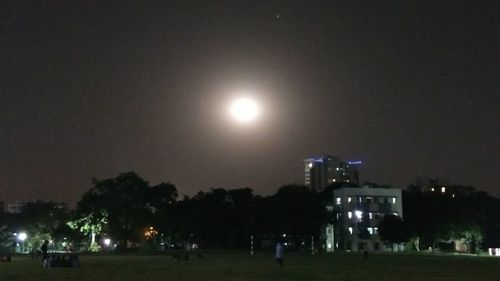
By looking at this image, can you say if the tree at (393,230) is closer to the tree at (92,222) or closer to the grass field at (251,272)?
the tree at (92,222)

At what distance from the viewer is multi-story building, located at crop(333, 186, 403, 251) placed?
5108 inches

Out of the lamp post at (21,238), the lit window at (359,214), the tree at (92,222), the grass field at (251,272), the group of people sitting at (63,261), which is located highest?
the lit window at (359,214)

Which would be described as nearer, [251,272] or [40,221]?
[251,272]

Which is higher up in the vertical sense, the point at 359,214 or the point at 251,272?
the point at 359,214

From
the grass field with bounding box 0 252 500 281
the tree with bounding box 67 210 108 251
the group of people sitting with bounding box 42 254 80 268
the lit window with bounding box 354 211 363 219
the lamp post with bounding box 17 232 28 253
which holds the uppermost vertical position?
the lit window with bounding box 354 211 363 219

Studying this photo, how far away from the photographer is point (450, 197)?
4656 inches

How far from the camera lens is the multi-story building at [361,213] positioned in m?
130

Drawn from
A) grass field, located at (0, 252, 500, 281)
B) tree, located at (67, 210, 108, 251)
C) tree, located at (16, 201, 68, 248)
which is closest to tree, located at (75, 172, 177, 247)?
tree, located at (67, 210, 108, 251)

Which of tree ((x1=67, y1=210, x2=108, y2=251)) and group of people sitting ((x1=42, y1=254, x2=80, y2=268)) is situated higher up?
tree ((x1=67, y1=210, x2=108, y2=251))

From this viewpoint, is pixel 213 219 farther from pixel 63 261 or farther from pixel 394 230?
pixel 63 261

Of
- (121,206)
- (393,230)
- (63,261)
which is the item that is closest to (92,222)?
(121,206)

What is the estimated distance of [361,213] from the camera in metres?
132

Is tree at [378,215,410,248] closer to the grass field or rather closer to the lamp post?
the lamp post

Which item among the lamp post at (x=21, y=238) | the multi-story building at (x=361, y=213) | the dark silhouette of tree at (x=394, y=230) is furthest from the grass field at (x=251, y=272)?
the multi-story building at (x=361, y=213)
